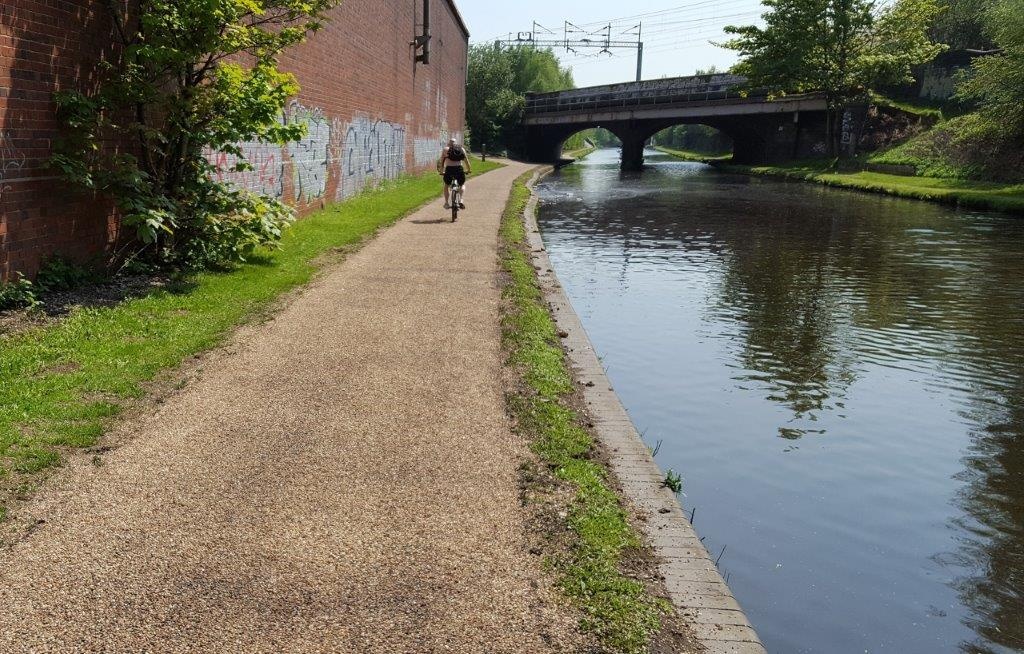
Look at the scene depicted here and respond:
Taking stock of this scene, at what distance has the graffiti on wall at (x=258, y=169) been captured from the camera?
37.9 ft

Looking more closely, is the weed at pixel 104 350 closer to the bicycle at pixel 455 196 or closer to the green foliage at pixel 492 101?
the bicycle at pixel 455 196

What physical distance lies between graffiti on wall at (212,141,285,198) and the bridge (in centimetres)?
4089

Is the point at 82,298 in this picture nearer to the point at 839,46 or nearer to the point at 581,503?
the point at 581,503

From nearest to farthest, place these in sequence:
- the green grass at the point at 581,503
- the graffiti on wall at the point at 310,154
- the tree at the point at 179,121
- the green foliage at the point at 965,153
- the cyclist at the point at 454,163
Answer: the green grass at the point at 581,503 → the tree at the point at 179,121 → the graffiti on wall at the point at 310,154 → the cyclist at the point at 454,163 → the green foliage at the point at 965,153

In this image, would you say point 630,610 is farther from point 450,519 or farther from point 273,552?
point 273,552

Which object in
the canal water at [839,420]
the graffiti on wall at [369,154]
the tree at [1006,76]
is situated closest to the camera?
the canal water at [839,420]

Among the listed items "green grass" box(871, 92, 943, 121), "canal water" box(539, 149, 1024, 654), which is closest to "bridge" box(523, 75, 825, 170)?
"green grass" box(871, 92, 943, 121)

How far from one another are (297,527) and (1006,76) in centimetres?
2979

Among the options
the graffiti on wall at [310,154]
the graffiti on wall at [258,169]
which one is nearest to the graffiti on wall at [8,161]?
the graffiti on wall at [258,169]

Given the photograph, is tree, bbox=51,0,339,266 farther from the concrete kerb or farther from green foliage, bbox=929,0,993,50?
green foliage, bbox=929,0,993,50

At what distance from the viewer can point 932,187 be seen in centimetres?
3006

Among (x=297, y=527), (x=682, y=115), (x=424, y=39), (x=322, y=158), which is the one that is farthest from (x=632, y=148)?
(x=297, y=527)

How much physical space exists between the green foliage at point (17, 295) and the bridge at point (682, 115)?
Answer: 47.4m

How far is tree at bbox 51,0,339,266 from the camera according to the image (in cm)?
793
